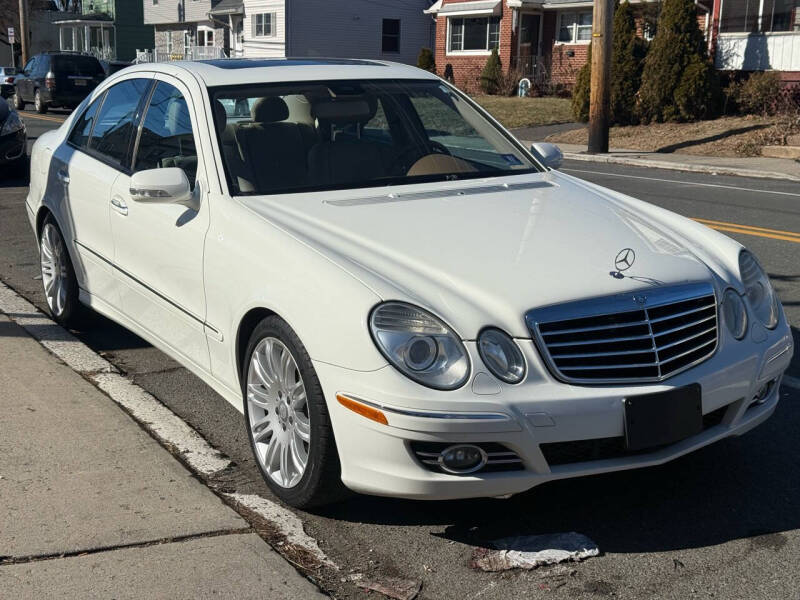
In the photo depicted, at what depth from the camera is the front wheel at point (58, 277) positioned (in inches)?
248

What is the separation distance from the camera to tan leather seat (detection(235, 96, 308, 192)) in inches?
188

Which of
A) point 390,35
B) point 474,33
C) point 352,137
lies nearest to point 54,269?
point 352,137

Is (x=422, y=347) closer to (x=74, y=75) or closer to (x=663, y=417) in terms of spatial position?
(x=663, y=417)

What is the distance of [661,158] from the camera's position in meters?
19.0

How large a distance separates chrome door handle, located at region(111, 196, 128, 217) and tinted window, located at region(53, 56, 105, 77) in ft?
83.8

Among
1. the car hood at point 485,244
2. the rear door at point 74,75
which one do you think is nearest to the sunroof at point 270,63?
the car hood at point 485,244

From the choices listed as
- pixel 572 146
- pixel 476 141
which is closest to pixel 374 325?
pixel 476 141

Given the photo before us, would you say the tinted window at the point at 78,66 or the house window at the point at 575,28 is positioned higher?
the house window at the point at 575,28

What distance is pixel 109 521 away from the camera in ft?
12.5

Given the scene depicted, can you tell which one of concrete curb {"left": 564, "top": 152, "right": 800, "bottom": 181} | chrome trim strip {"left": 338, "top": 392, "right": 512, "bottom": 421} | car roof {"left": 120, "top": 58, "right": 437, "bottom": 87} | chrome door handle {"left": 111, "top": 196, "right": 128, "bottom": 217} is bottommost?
concrete curb {"left": 564, "top": 152, "right": 800, "bottom": 181}

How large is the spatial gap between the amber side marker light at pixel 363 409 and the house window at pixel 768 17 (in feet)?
83.9

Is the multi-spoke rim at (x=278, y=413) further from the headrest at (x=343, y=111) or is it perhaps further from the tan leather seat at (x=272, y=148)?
the headrest at (x=343, y=111)

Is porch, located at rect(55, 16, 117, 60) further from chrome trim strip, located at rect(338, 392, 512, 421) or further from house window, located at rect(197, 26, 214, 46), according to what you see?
chrome trim strip, located at rect(338, 392, 512, 421)

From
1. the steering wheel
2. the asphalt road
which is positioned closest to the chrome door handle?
the asphalt road
